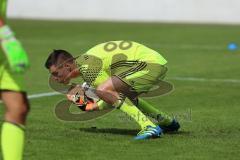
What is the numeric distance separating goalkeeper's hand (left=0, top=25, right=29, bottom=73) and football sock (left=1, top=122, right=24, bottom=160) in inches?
25.1

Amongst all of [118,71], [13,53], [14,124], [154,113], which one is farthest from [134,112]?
[13,53]

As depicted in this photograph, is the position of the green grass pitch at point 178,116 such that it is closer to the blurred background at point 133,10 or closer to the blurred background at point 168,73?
the blurred background at point 168,73

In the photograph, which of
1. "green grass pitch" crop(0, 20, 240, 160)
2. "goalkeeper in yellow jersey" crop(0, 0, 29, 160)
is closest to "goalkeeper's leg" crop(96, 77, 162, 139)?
"green grass pitch" crop(0, 20, 240, 160)

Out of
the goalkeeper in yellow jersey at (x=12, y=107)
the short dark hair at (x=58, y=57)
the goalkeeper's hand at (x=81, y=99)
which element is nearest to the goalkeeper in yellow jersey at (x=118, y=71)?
the short dark hair at (x=58, y=57)

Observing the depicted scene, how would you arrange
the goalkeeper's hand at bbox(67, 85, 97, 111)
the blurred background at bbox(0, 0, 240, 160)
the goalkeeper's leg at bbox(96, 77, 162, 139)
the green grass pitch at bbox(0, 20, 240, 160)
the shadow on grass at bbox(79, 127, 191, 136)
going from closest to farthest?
the green grass pitch at bbox(0, 20, 240, 160) → the blurred background at bbox(0, 0, 240, 160) → the goalkeeper's leg at bbox(96, 77, 162, 139) → the goalkeeper's hand at bbox(67, 85, 97, 111) → the shadow on grass at bbox(79, 127, 191, 136)

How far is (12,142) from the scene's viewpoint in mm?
6758

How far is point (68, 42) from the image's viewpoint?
28594 millimetres

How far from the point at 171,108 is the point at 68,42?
16344mm

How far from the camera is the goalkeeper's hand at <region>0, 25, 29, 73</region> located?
636 centimetres

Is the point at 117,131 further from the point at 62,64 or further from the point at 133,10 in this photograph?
the point at 133,10

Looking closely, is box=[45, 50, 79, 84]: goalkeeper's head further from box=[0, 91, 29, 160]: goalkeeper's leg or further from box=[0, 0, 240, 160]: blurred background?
box=[0, 91, 29, 160]: goalkeeper's leg

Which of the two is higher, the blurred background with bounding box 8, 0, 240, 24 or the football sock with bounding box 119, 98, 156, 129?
the football sock with bounding box 119, 98, 156, 129

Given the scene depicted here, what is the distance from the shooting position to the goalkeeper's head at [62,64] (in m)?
9.47

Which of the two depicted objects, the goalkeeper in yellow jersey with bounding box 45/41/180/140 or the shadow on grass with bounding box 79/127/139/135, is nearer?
the goalkeeper in yellow jersey with bounding box 45/41/180/140
